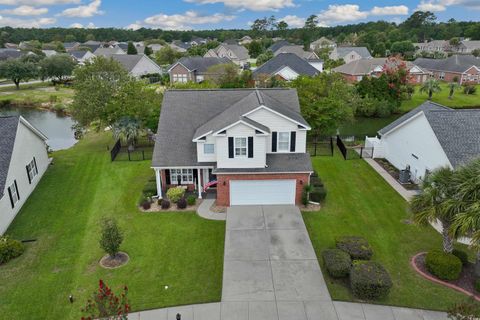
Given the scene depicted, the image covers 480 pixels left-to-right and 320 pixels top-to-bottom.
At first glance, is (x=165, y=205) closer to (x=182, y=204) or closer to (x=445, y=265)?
(x=182, y=204)

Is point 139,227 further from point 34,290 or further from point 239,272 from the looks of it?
point 239,272

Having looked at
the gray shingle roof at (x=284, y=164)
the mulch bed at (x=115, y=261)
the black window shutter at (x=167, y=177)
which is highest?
the gray shingle roof at (x=284, y=164)

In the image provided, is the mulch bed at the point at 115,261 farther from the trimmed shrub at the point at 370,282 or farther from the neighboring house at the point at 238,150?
the trimmed shrub at the point at 370,282

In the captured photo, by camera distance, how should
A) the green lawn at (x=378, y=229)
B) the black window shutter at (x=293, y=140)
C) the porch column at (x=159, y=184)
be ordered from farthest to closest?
1. the porch column at (x=159, y=184)
2. the black window shutter at (x=293, y=140)
3. the green lawn at (x=378, y=229)

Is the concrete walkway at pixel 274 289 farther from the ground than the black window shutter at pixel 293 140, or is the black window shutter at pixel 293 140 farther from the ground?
the black window shutter at pixel 293 140

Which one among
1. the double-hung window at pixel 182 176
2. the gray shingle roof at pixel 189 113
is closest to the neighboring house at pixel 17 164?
the gray shingle roof at pixel 189 113

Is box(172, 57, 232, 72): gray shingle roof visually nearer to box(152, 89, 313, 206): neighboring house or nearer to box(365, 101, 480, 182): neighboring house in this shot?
box(152, 89, 313, 206): neighboring house
